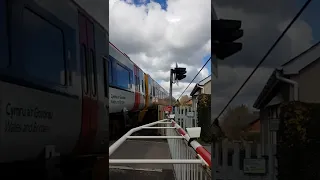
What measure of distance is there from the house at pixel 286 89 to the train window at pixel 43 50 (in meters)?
0.61

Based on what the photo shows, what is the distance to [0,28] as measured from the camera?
0.86 m

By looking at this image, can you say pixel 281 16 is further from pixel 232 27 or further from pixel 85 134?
pixel 85 134

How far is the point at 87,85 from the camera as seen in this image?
1.23 m

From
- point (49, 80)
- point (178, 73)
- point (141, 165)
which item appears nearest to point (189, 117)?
point (141, 165)

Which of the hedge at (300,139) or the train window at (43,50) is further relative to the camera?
the hedge at (300,139)

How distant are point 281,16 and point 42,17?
26.9 inches

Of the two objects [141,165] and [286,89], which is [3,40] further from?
[141,165]

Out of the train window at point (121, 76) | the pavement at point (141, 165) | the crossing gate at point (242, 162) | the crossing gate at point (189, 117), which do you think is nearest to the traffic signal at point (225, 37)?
the crossing gate at point (242, 162)

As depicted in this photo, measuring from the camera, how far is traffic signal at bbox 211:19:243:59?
113 cm

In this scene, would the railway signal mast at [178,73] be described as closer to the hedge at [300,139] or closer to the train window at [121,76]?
the train window at [121,76]

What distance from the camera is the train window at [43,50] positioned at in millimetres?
944

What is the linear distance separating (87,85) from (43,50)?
0.26m

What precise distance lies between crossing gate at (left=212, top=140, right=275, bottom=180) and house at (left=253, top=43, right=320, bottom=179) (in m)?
0.03

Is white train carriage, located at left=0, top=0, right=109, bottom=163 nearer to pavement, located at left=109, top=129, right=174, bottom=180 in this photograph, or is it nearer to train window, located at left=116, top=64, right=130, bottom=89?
pavement, located at left=109, top=129, right=174, bottom=180
